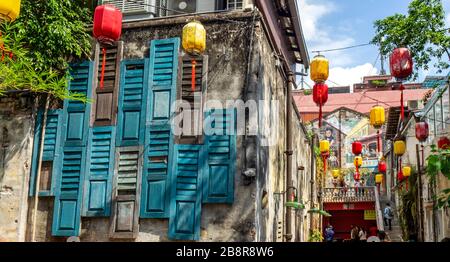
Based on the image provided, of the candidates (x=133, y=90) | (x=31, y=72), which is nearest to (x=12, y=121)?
(x=31, y=72)

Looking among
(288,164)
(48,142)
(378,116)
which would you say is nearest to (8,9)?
(48,142)

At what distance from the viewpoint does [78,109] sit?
390 inches

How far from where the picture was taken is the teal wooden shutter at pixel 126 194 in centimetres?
914

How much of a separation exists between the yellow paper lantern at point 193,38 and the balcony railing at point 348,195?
23.7 m

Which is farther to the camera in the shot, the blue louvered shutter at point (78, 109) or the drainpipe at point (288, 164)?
the drainpipe at point (288, 164)

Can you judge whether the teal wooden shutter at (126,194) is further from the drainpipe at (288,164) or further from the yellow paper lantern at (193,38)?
the drainpipe at (288,164)

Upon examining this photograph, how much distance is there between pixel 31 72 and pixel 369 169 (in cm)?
3677

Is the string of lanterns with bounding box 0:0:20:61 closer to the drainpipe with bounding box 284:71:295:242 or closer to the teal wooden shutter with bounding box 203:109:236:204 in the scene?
the teal wooden shutter with bounding box 203:109:236:204

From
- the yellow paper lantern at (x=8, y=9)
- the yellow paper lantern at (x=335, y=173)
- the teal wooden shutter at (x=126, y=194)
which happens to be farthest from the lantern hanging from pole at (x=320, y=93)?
the yellow paper lantern at (x=335, y=173)

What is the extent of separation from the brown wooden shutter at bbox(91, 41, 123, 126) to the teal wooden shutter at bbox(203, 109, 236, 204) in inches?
84.8

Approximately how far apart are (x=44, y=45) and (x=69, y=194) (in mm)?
3183

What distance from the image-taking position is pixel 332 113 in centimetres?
4366
